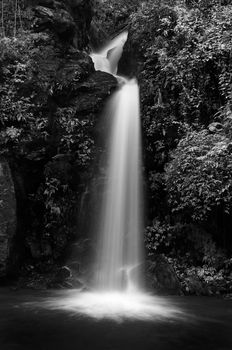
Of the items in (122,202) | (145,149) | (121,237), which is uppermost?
(145,149)

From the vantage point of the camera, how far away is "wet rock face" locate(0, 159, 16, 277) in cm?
872

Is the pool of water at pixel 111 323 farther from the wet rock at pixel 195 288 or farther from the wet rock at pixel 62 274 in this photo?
the wet rock at pixel 62 274

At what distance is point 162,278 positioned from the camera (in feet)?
27.2

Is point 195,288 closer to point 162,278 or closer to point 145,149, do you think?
point 162,278

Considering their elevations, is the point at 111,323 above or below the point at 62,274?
below

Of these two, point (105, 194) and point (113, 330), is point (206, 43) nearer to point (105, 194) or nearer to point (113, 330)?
point (105, 194)

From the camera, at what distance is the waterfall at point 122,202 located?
8821 millimetres

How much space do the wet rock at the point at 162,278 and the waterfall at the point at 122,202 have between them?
0.27 m

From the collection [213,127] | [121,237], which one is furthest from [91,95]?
[121,237]

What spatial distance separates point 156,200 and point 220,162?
239 cm

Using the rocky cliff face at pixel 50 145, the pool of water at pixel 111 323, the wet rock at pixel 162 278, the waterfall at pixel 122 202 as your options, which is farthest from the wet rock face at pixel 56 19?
the pool of water at pixel 111 323

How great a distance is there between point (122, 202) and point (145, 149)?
1.78m

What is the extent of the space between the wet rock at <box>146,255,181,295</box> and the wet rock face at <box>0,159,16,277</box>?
3301 millimetres

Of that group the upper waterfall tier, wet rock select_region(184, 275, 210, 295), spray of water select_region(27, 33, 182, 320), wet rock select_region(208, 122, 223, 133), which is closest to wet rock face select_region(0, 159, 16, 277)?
spray of water select_region(27, 33, 182, 320)
